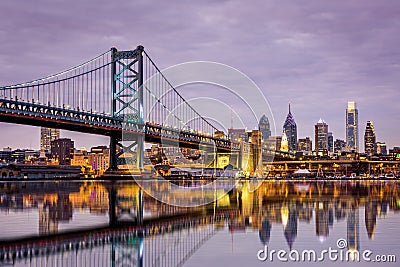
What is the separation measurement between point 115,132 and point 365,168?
12585 cm

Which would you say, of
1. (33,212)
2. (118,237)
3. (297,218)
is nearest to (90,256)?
(118,237)

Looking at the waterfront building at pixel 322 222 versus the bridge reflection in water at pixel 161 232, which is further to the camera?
the waterfront building at pixel 322 222

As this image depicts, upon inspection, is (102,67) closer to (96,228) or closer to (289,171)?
(96,228)

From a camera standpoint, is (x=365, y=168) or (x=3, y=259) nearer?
(x=3, y=259)

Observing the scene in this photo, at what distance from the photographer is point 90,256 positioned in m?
13.3

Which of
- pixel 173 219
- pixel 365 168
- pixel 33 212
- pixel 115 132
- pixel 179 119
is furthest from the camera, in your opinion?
pixel 365 168

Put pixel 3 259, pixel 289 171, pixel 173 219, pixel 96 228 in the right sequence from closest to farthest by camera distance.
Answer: pixel 3 259 < pixel 96 228 < pixel 173 219 < pixel 289 171

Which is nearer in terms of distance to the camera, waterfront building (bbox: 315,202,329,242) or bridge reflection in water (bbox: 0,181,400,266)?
bridge reflection in water (bbox: 0,181,400,266)

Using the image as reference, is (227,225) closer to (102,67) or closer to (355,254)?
(355,254)

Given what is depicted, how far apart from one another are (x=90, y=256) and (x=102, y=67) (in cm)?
8090

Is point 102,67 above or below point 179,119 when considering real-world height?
above

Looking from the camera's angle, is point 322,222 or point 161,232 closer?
point 161,232

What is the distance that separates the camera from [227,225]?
1956 centimetres

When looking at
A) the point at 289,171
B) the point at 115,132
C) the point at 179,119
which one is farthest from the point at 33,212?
the point at 289,171
